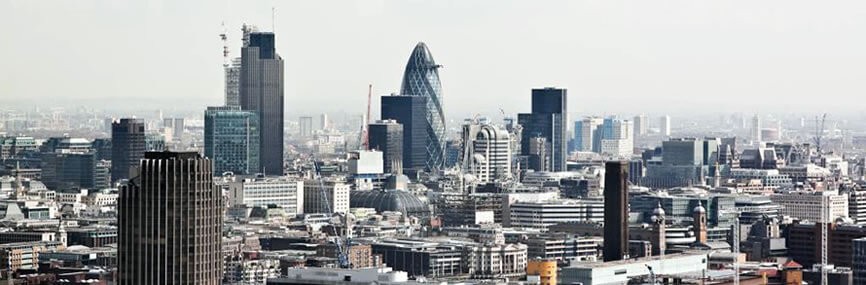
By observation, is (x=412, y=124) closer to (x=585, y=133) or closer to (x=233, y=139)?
(x=233, y=139)

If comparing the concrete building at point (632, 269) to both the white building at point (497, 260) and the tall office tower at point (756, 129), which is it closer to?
the white building at point (497, 260)

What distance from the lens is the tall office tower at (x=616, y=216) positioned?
55062 millimetres

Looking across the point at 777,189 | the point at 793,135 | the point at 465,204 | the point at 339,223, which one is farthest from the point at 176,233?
the point at 793,135

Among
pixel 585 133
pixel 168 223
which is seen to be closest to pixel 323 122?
pixel 585 133

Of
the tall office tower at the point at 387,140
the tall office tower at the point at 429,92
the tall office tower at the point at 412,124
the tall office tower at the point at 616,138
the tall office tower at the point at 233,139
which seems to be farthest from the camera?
the tall office tower at the point at 616,138

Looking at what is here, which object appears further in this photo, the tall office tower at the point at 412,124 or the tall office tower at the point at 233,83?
the tall office tower at the point at 412,124

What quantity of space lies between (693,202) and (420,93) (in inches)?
1392

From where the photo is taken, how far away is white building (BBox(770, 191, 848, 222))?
72.4m

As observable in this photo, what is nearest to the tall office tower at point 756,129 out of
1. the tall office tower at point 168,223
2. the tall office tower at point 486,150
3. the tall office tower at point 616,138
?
the tall office tower at point 616,138

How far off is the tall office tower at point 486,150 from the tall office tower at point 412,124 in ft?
12.3

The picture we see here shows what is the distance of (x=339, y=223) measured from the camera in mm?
70062

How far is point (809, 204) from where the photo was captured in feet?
246

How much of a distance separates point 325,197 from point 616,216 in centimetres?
2586

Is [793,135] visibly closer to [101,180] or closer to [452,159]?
[452,159]
